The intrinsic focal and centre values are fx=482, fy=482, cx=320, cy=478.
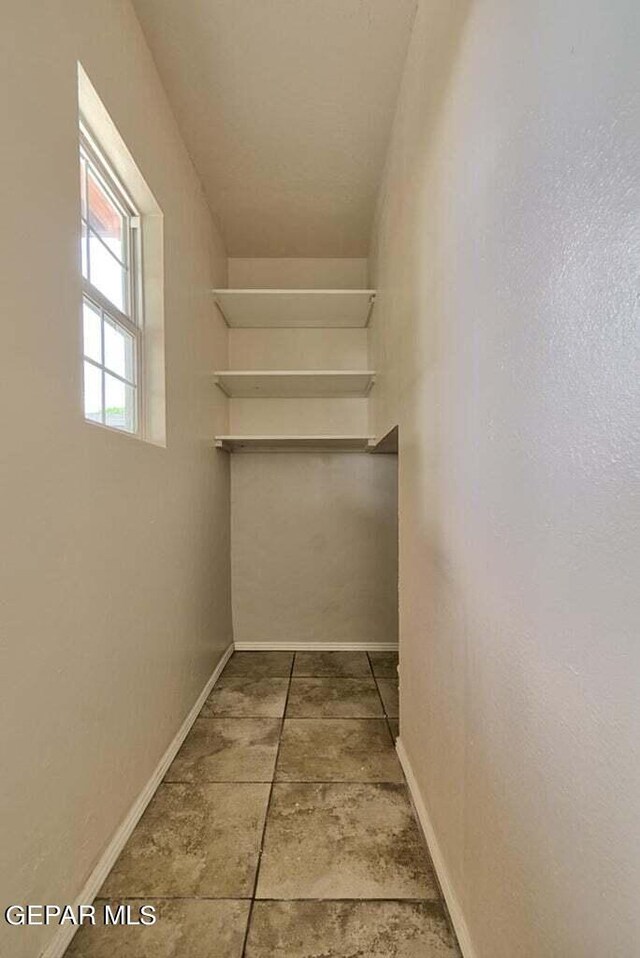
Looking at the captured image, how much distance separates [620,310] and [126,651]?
5.55 ft

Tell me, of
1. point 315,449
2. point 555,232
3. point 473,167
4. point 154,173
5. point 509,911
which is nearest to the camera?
point 555,232

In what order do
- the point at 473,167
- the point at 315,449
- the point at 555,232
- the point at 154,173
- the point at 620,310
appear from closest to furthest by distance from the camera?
the point at 620,310 → the point at 555,232 → the point at 473,167 → the point at 154,173 → the point at 315,449

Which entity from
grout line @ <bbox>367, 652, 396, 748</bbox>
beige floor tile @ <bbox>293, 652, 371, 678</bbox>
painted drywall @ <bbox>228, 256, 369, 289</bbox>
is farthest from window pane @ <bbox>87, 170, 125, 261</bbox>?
beige floor tile @ <bbox>293, 652, 371, 678</bbox>

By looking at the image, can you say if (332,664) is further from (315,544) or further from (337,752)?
(337,752)

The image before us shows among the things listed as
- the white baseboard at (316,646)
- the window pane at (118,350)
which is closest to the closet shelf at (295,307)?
the window pane at (118,350)

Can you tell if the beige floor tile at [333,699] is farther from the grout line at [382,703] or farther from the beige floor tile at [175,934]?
the beige floor tile at [175,934]

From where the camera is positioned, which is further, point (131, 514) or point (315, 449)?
point (315, 449)

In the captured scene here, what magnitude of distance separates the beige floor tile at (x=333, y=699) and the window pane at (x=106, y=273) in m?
2.18

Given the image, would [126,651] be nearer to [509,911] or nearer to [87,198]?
[509,911]

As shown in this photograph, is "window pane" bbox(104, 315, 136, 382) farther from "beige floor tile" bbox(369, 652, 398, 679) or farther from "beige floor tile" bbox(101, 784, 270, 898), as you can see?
"beige floor tile" bbox(369, 652, 398, 679)

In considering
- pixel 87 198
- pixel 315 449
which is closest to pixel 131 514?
pixel 87 198

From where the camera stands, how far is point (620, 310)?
24.3 inches

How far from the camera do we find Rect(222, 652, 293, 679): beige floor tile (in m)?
3.17

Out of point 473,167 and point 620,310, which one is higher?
point 473,167
